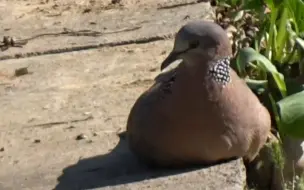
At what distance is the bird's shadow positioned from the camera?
384cm

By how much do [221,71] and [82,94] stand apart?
1372 millimetres

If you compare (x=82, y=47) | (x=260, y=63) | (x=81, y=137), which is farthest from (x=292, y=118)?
(x=82, y=47)

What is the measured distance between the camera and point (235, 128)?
362 centimetres

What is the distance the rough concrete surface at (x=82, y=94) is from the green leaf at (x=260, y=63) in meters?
0.52

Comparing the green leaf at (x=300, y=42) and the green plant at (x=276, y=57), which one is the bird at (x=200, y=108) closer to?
the green plant at (x=276, y=57)

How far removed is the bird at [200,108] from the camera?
11.6 feet

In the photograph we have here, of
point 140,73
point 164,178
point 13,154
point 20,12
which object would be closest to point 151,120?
point 164,178

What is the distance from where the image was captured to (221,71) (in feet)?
11.7

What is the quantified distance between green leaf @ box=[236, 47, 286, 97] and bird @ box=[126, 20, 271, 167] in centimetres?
74

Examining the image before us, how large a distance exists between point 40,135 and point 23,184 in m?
0.47

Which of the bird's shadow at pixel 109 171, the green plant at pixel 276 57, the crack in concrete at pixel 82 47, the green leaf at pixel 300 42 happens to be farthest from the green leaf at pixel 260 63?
the crack in concrete at pixel 82 47

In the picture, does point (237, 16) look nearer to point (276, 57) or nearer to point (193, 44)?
point (276, 57)

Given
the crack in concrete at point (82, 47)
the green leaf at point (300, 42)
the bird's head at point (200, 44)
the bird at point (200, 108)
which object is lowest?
the crack in concrete at point (82, 47)

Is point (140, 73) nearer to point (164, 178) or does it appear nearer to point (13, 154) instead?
point (13, 154)
